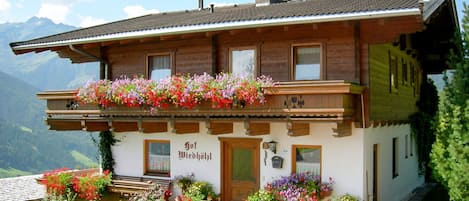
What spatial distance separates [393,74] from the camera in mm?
16281

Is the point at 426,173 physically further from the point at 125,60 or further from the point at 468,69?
Answer: the point at 125,60

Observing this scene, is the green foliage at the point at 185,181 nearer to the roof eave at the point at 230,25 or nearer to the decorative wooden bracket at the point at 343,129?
the roof eave at the point at 230,25

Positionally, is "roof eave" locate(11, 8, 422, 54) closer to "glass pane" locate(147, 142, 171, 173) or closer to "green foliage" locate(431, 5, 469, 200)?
"green foliage" locate(431, 5, 469, 200)

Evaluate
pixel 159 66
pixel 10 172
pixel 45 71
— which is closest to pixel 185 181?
pixel 159 66

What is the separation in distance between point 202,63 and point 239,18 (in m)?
1.86

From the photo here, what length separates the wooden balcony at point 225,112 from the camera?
39.2 feet

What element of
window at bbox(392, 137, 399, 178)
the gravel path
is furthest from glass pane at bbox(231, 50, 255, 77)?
the gravel path

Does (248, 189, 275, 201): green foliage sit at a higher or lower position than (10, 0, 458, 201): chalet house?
lower

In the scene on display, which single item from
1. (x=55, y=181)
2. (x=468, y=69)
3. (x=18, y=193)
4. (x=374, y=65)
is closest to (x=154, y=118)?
(x=55, y=181)

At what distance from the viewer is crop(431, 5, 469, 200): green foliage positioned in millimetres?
12227

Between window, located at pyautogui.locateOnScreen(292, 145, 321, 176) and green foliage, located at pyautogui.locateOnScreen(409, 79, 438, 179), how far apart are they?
647 cm

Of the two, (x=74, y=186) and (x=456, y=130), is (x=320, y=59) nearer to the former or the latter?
(x=456, y=130)

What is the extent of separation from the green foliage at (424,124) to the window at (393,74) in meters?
2.69

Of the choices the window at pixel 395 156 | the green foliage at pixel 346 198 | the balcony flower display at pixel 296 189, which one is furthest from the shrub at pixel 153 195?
the window at pixel 395 156
